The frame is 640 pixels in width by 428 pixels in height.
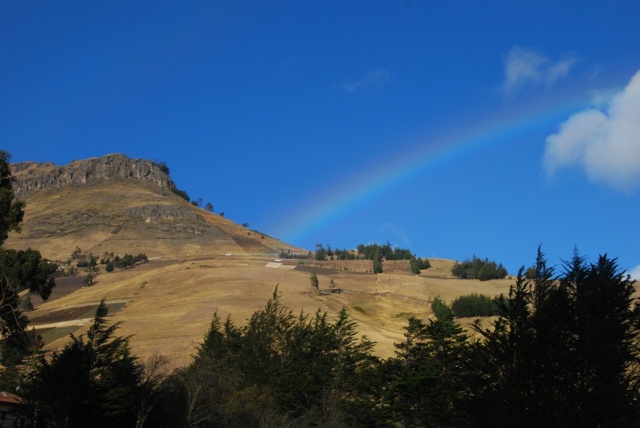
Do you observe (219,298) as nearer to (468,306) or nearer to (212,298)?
(212,298)

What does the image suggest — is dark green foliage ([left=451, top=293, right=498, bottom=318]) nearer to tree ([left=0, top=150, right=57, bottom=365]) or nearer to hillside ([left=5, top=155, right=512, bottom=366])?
hillside ([left=5, top=155, right=512, bottom=366])

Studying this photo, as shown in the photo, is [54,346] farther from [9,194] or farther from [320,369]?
[9,194]

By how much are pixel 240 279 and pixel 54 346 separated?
59360 mm

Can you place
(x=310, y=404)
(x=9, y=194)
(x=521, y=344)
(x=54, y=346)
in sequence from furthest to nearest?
1. (x=54, y=346)
2. (x=310, y=404)
3. (x=9, y=194)
4. (x=521, y=344)

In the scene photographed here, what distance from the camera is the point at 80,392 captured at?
36281 mm

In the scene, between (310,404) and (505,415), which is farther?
(310,404)

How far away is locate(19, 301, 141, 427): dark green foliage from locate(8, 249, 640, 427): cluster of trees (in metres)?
0.07

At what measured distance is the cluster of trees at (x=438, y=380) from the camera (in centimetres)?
2986

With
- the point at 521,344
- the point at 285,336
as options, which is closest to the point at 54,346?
the point at 285,336

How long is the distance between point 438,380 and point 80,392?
26649 mm

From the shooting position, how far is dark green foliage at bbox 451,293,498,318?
14025cm

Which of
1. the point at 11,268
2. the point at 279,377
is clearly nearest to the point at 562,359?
→ the point at 11,268

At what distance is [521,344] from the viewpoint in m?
30.6

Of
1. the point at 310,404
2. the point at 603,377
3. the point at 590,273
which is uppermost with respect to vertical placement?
the point at 590,273
